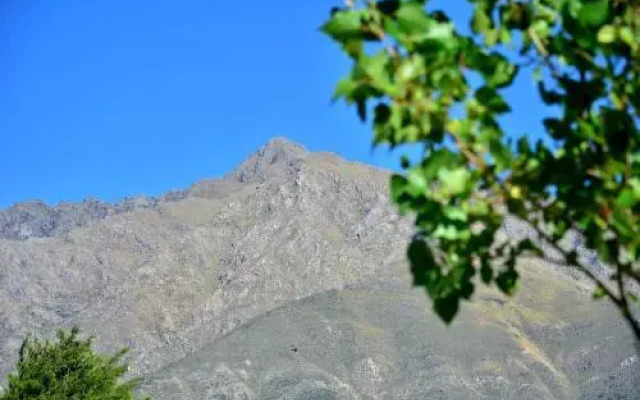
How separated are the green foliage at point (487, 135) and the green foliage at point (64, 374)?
25.9 metres

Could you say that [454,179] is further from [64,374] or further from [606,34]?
[64,374]

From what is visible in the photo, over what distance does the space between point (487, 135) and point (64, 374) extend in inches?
1093

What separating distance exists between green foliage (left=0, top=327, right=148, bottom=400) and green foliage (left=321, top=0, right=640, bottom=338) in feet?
85.1

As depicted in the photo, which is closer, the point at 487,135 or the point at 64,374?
the point at 487,135

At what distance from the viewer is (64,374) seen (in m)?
29.0

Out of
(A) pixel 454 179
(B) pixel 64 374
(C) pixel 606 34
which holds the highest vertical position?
(B) pixel 64 374

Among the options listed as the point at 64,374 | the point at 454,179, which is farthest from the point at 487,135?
the point at 64,374

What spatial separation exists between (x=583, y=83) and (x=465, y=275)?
0.92 m

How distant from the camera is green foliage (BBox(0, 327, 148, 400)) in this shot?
27562 millimetres

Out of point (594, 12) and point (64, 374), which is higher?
point (64, 374)

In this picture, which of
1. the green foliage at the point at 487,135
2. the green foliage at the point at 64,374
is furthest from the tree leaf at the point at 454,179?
the green foliage at the point at 64,374

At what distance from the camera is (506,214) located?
151 inches

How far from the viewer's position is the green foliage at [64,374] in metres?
27.6

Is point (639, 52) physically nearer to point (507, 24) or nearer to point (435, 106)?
point (507, 24)
